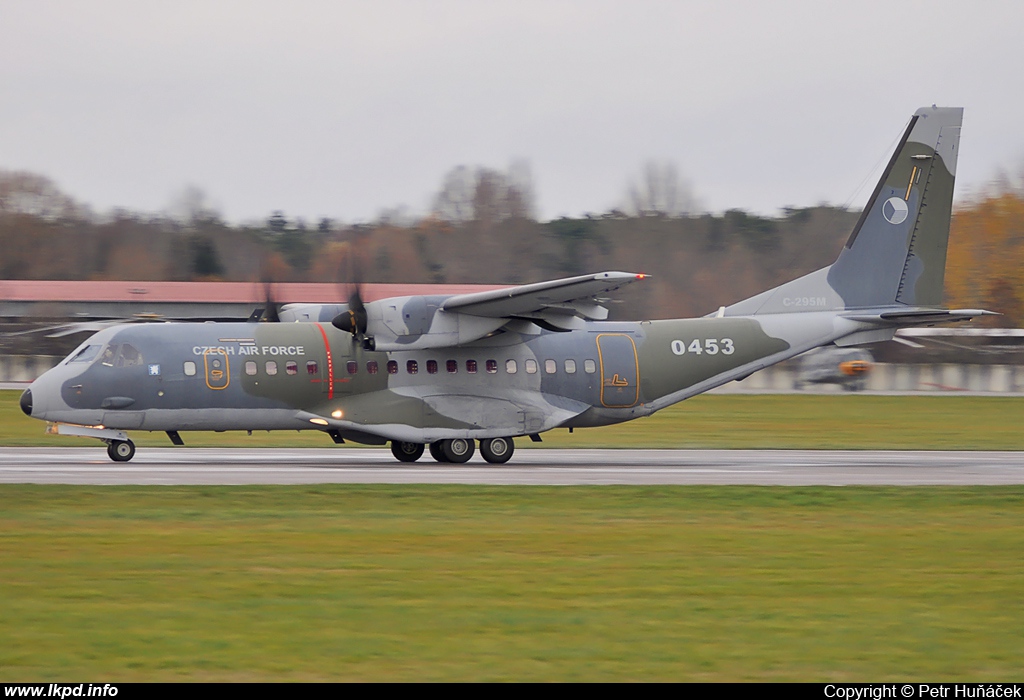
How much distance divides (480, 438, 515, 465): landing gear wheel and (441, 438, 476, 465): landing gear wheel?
0.42 metres

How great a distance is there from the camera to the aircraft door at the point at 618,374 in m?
22.4

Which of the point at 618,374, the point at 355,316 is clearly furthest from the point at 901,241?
the point at 355,316

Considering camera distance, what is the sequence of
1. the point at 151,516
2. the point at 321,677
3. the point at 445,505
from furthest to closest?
the point at 445,505, the point at 151,516, the point at 321,677

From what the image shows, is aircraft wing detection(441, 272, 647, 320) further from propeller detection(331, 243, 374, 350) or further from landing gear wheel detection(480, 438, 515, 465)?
landing gear wheel detection(480, 438, 515, 465)

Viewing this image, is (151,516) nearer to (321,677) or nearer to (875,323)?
(321,677)

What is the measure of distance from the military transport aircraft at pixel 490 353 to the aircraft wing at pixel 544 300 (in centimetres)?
4

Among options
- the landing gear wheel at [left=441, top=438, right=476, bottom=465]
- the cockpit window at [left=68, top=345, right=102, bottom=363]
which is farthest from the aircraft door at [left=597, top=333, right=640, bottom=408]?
the cockpit window at [left=68, top=345, right=102, bottom=363]

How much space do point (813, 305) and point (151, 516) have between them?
14.9 metres

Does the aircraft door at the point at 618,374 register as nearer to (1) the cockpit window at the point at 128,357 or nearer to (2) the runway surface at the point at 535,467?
(2) the runway surface at the point at 535,467

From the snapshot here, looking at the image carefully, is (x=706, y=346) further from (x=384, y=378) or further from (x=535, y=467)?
(x=384, y=378)

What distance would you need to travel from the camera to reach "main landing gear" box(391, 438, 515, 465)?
71.5ft

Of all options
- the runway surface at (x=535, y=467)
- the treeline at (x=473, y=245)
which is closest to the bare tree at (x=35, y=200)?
the treeline at (x=473, y=245)

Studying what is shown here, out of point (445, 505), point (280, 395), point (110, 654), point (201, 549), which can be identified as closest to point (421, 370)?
point (280, 395)

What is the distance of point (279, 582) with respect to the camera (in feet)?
33.0
